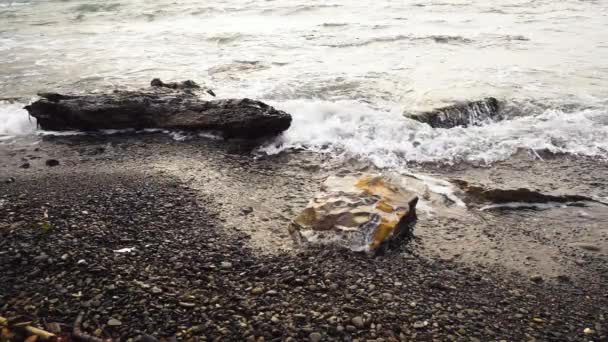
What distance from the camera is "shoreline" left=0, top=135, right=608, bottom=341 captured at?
3129mm

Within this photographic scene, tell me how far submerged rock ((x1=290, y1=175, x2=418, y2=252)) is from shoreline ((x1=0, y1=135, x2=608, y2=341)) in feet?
0.45

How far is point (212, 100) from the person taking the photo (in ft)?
24.8

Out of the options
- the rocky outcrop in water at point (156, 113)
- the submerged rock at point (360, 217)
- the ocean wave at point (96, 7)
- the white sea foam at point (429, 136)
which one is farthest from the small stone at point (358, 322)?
the ocean wave at point (96, 7)

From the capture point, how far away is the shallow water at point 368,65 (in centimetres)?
704

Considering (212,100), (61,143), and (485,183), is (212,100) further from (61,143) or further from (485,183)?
(485,183)

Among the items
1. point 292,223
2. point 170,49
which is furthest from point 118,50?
point 292,223

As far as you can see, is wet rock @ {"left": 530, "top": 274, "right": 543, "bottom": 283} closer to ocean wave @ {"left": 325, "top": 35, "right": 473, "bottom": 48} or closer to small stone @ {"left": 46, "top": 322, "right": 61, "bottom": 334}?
small stone @ {"left": 46, "top": 322, "right": 61, "bottom": 334}

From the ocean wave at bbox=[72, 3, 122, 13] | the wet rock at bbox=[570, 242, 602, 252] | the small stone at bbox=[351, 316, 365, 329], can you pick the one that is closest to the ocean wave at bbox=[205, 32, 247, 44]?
the ocean wave at bbox=[72, 3, 122, 13]

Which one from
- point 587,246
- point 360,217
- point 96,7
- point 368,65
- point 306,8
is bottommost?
point 587,246

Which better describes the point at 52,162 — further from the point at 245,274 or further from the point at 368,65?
the point at 368,65

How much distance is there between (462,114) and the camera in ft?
25.5

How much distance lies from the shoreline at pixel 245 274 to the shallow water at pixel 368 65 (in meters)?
1.95

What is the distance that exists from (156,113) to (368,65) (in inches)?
240

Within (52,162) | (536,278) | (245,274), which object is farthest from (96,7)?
(536,278)
